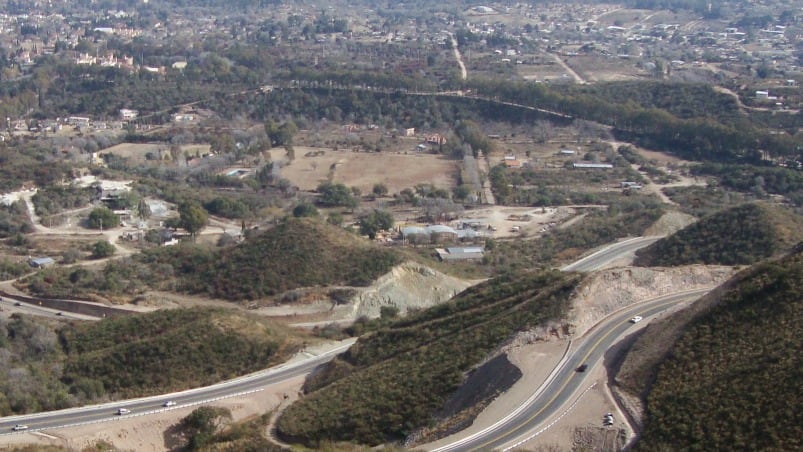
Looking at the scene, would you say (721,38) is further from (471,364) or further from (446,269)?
(471,364)

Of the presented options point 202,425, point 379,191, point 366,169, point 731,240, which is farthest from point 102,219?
point 731,240

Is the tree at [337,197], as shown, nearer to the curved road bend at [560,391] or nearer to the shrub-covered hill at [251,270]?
the shrub-covered hill at [251,270]

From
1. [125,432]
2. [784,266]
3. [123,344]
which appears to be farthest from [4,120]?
[784,266]

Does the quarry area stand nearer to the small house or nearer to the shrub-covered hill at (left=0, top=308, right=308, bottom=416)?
the shrub-covered hill at (left=0, top=308, right=308, bottom=416)

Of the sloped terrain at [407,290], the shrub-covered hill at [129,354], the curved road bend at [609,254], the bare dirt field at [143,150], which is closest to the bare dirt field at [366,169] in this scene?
the bare dirt field at [143,150]

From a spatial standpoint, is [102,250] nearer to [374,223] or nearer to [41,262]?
[41,262]

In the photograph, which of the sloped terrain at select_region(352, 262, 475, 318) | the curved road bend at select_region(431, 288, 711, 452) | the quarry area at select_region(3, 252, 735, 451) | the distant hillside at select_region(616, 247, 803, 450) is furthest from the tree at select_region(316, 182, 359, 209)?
the distant hillside at select_region(616, 247, 803, 450)
